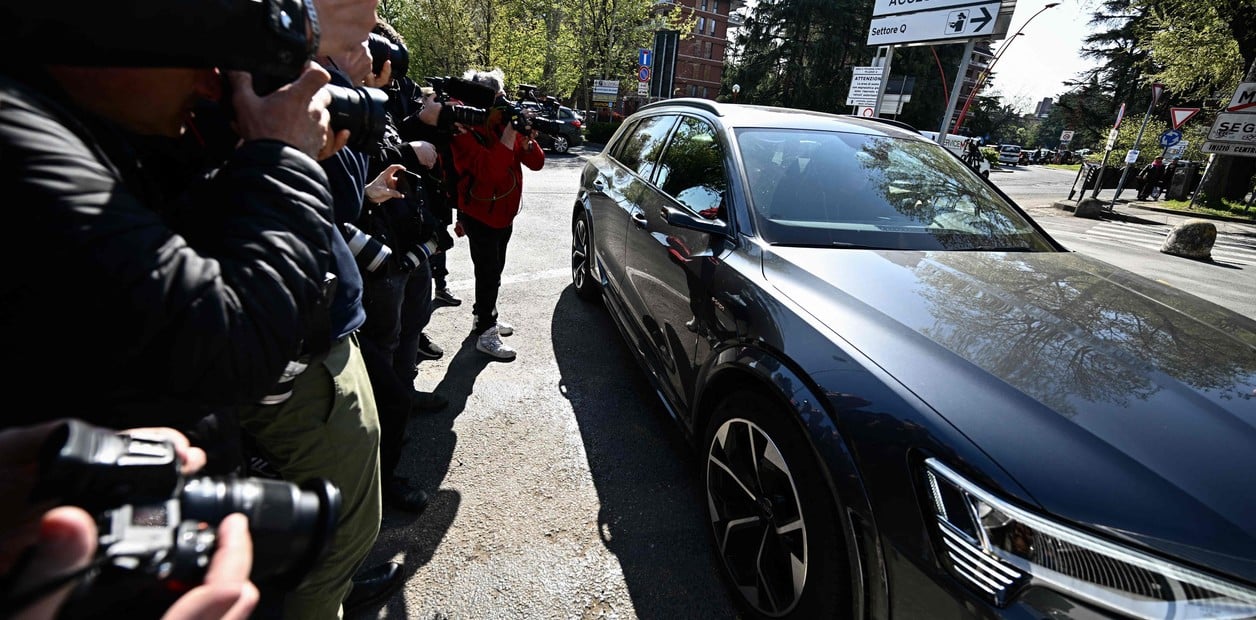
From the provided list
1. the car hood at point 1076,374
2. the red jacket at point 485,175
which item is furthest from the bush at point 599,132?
the car hood at point 1076,374

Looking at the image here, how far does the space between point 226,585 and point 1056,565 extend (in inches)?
56.5

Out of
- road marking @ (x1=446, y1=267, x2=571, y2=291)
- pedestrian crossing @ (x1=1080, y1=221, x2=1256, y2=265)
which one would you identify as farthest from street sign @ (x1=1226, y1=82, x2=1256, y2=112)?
road marking @ (x1=446, y1=267, x2=571, y2=291)

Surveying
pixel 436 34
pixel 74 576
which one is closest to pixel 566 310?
pixel 74 576

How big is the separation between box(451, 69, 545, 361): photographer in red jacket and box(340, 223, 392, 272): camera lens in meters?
1.35

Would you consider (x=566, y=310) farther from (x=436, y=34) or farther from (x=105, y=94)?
(x=436, y=34)

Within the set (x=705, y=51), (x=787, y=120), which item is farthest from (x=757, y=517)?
(x=705, y=51)

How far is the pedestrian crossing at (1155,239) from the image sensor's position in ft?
30.8

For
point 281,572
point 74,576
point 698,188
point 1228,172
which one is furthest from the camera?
point 1228,172

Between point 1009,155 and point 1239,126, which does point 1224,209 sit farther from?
point 1009,155

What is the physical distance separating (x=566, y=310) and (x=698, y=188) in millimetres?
1998

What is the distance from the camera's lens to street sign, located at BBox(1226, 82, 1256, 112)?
13.1 meters

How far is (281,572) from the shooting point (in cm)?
73

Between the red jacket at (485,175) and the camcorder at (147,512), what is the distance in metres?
2.68

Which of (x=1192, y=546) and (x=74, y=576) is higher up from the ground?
(x=74, y=576)
